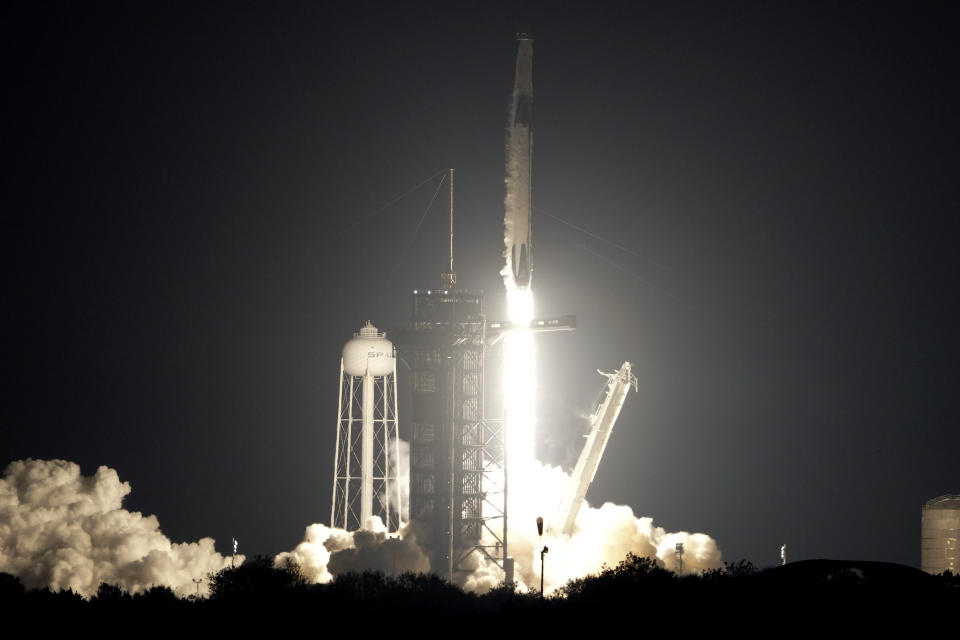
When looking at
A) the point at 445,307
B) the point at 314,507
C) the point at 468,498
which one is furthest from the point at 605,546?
the point at 314,507

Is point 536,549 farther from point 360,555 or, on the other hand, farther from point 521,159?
point 521,159

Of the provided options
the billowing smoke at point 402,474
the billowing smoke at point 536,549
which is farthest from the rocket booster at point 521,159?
the billowing smoke at point 402,474

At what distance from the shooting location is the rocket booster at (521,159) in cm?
6762

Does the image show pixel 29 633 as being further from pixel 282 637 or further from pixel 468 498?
pixel 468 498

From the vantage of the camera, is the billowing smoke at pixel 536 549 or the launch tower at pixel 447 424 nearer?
the billowing smoke at pixel 536 549

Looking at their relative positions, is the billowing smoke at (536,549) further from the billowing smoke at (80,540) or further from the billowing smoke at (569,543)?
the billowing smoke at (80,540)

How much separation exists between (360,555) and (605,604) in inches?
844

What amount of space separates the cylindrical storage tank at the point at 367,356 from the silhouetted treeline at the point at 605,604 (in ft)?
81.0

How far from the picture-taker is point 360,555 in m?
66.1

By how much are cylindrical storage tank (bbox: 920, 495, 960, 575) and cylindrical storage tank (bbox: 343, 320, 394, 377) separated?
27.4 meters

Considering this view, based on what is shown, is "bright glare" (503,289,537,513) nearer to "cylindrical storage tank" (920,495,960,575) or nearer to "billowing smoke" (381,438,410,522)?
"billowing smoke" (381,438,410,522)

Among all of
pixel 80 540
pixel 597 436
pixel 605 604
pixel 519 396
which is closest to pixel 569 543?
pixel 597 436

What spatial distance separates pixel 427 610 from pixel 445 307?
921 inches

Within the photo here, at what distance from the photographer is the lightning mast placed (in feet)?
214
